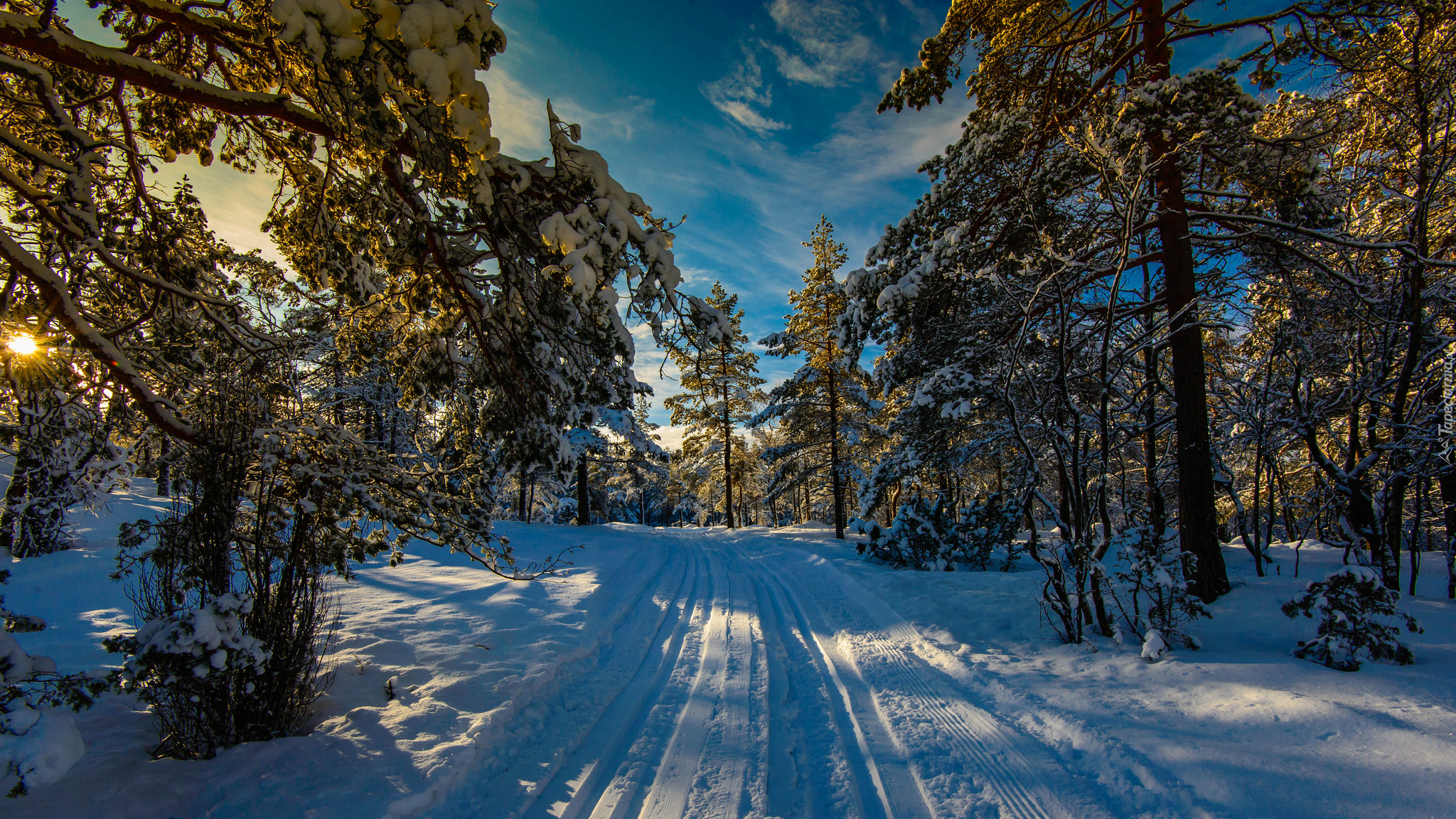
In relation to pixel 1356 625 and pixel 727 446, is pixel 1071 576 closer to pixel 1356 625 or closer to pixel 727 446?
pixel 1356 625

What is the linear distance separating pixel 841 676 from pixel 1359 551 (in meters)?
4.91

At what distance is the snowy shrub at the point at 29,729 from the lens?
1732 mm

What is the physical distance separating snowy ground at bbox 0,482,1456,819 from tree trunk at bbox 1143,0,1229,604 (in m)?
0.49

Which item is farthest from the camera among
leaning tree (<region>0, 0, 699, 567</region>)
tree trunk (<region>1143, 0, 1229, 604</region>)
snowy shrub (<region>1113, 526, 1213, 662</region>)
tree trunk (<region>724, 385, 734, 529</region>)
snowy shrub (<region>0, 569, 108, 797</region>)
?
tree trunk (<region>724, 385, 734, 529</region>)

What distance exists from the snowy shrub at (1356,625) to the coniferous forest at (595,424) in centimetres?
3

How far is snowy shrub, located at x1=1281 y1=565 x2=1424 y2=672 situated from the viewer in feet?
11.3

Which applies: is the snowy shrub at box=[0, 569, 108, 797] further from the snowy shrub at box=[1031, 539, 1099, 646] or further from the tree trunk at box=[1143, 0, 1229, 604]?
the tree trunk at box=[1143, 0, 1229, 604]

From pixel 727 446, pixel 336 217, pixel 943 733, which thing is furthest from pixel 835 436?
pixel 336 217

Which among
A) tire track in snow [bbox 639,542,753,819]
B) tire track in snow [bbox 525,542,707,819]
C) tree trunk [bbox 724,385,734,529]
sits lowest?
tire track in snow [bbox 525,542,707,819]

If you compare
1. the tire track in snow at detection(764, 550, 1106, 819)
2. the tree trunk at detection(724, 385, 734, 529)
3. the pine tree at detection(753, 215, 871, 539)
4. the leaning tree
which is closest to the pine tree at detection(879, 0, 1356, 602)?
the tire track in snow at detection(764, 550, 1106, 819)

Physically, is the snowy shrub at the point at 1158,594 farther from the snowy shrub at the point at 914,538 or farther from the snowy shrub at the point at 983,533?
the snowy shrub at the point at 983,533

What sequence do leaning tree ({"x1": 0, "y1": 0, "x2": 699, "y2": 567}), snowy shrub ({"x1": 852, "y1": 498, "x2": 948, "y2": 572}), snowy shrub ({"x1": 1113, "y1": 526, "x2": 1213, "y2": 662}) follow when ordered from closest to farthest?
leaning tree ({"x1": 0, "y1": 0, "x2": 699, "y2": 567}) → snowy shrub ({"x1": 1113, "y1": 526, "x2": 1213, "y2": 662}) → snowy shrub ({"x1": 852, "y1": 498, "x2": 948, "y2": 572})

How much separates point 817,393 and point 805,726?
15.6 metres

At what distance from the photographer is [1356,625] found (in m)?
3.51
